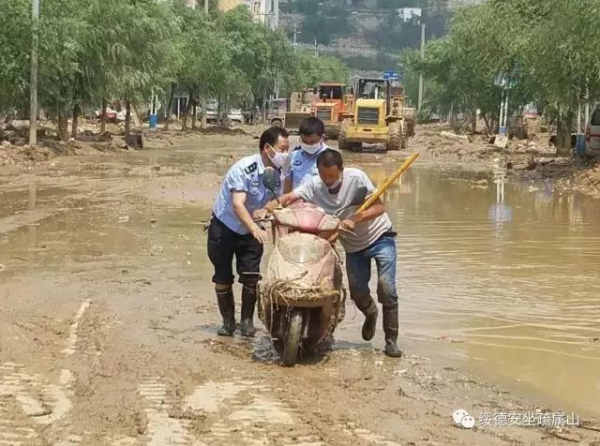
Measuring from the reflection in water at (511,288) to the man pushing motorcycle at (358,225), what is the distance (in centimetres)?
75

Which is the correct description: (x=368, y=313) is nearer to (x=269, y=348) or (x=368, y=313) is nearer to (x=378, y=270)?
(x=378, y=270)

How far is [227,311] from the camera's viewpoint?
7.33 metres

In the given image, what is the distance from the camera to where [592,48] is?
21.6m

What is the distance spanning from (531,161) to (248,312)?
883 inches

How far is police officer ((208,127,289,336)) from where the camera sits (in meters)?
6.95

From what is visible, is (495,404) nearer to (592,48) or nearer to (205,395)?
(205,395)

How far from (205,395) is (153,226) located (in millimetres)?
8345

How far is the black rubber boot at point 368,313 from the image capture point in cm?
695

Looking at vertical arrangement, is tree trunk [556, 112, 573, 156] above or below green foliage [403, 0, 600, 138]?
below

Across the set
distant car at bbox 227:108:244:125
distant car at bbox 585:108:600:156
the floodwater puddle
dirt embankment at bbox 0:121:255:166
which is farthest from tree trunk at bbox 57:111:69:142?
distant car at bbox 227:108:244:125

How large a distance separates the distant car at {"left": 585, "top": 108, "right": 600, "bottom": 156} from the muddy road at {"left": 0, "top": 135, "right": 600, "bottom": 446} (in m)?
12.1

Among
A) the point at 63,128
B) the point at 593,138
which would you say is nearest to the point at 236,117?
the point at 63,128

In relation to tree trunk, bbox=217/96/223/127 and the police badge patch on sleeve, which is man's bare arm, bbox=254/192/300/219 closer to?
the police badge patch on sleeve

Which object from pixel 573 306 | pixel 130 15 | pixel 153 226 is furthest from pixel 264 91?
pixel 573 306
